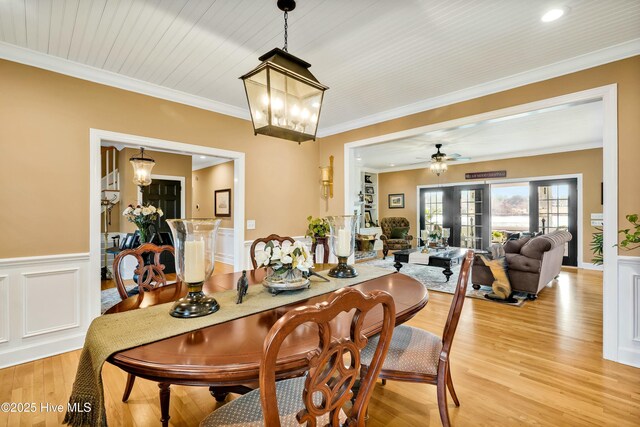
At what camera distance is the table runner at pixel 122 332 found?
1026mm

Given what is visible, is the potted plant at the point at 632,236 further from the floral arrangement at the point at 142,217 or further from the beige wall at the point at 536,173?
the beige wall at the point at 536,173

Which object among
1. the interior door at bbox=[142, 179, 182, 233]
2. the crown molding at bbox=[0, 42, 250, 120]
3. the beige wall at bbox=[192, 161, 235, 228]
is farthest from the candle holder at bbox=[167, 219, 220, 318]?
the beige wall at bbox=[192, 161, 235, 228]

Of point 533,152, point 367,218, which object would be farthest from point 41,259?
point 533,152

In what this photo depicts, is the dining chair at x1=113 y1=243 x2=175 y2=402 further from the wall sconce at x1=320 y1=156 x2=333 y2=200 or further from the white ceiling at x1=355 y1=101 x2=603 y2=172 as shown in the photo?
the white ceiling at x1=355 y1=101 x2=603 y2=172

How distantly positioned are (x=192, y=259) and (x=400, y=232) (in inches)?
292

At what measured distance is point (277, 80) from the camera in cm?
170

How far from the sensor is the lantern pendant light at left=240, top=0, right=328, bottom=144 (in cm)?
169

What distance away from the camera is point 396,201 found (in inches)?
368

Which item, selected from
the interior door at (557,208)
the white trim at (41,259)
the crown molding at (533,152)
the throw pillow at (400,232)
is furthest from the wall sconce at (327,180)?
the interior door at (557,208)

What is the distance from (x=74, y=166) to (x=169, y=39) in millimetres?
1519

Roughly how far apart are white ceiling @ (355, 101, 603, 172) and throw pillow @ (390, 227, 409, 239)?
75.6 inches

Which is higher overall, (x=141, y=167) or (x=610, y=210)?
(x=141, y=167)

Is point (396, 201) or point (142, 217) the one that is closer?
point (142, 217)

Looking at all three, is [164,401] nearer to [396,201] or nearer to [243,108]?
[243,108]
